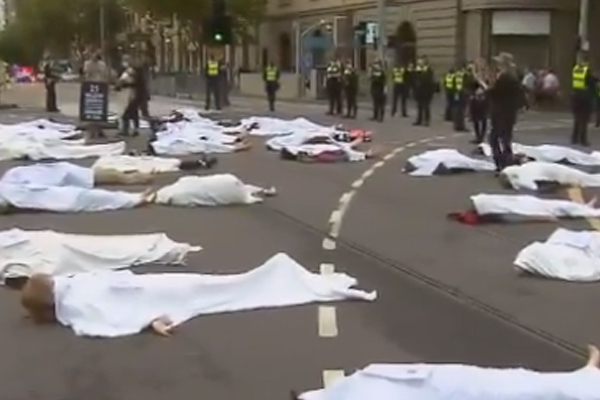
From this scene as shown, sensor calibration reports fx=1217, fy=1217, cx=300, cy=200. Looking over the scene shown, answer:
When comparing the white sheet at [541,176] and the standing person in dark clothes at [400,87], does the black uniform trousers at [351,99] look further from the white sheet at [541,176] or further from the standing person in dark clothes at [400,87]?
the white sheet at [541,176]

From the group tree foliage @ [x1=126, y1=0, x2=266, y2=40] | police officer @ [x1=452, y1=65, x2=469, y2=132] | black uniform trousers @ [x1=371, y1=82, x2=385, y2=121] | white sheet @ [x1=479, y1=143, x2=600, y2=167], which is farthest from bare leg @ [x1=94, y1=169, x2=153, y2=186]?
tree foliage @ [x1=126, y1=0, x2=266, y2=40]

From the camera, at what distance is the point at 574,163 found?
2034 centimetres

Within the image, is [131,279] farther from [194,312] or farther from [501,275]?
[501,275]

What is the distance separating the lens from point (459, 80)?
32.6 metres

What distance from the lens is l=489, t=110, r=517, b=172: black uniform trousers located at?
62.5 ft

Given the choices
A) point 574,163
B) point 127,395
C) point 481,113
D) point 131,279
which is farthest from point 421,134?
point 127,395

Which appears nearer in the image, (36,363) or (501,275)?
(36,363)

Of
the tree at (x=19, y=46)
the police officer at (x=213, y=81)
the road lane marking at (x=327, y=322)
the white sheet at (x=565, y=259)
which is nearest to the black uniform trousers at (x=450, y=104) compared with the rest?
the police officer at (x=213, y=81)

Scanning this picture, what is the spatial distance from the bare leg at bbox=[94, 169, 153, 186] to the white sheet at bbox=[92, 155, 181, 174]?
96 millimetres

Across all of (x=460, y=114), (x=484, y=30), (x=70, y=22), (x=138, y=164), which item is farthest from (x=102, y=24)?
(x=138, y=164)

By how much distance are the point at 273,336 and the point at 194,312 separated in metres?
0.89

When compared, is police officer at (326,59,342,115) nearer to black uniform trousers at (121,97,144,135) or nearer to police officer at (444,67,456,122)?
police officer at (444,67,456,122)

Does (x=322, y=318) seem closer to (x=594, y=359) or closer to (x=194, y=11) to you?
(x=594, y=359)

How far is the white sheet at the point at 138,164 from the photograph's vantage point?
1795 centimetres
